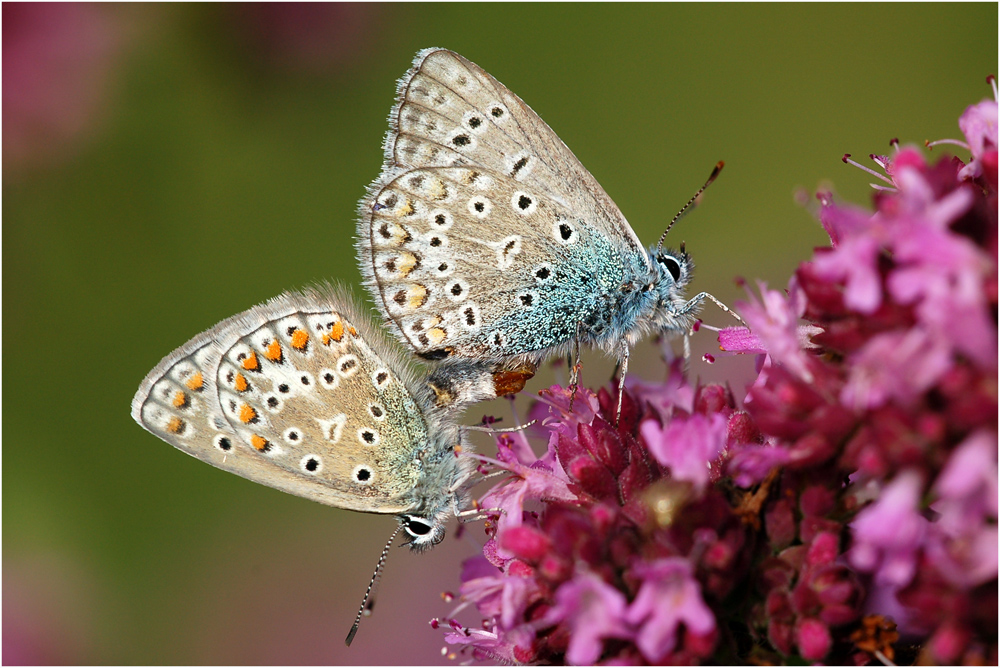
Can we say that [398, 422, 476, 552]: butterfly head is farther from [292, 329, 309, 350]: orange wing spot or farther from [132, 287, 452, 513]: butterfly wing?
[292, 329, 309, 350]: orange wing spot

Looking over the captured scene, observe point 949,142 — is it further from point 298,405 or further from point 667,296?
point 298,405

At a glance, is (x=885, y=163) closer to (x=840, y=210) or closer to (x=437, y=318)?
(x=840, y=210)

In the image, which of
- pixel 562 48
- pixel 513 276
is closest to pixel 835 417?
pixel 513 276

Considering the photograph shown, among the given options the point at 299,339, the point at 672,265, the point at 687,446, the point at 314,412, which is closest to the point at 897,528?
the point at 687,446

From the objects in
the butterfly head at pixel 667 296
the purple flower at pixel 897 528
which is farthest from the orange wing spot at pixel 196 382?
the purple flower at pixel 897 528

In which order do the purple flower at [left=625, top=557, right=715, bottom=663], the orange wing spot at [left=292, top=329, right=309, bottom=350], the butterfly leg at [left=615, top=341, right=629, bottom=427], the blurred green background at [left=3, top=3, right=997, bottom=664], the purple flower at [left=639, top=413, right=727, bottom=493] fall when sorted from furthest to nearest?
the blurred green background at [left=3, top=3, right=997, bottom=664] < the orange wing spot at [left=292, top=329, right=309, bottom=350] < the butterfly leg at [left=615, top=341, right=629, bottom=427] < the purple flower at [left=639, top=413, right=727, bottom=493] < the purple flower at [left=625, top=557, right=715, bottom=663]

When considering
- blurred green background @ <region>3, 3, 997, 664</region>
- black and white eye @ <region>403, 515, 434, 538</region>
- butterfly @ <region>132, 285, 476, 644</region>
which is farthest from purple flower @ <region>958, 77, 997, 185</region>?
blurred green background @ <region>3, 3, 997, 664</region>

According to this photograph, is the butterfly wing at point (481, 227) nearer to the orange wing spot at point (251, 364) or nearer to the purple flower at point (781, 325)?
the orange wing spot at point (251, 364)
